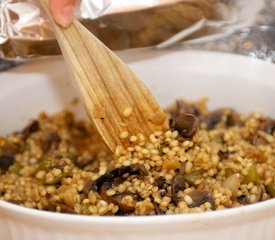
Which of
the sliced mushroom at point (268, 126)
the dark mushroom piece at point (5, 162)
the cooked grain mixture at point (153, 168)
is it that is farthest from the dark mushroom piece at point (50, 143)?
the sliced mushroom at point (268, 126)

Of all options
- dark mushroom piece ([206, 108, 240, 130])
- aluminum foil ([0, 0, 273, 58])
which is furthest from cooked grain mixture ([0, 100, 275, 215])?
aluminum foil ([0, 0, 273, 58])

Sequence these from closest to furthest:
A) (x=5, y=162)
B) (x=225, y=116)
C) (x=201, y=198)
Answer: (x=201, y=198), (x=5, y=162), (x=225, y=116)

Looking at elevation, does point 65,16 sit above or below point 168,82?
above

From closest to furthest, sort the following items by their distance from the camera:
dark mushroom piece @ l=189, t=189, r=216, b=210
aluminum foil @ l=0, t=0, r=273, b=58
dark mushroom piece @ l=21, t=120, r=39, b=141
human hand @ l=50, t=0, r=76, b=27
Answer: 1. dark mushroom piece @ l=189, t=189, r=216, b=210
2. human hand @ l=50, t=0, r=76, b=27
3. aluminum foil @ l=0, t=0, r=273, b=58
4. dark mushroom piece @ l=21, t=120, r=39, b=141

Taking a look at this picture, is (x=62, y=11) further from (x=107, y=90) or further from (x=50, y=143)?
(x=50, y=143)

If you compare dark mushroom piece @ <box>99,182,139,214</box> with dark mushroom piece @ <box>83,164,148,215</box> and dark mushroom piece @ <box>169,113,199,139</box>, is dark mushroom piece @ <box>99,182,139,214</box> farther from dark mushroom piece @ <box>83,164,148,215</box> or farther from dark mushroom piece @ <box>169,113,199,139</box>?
dark mushroom piece @ <box>169,113,199,139</box>

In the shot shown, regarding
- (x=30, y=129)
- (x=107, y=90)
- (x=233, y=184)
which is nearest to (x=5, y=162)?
(x=30, y=129)
